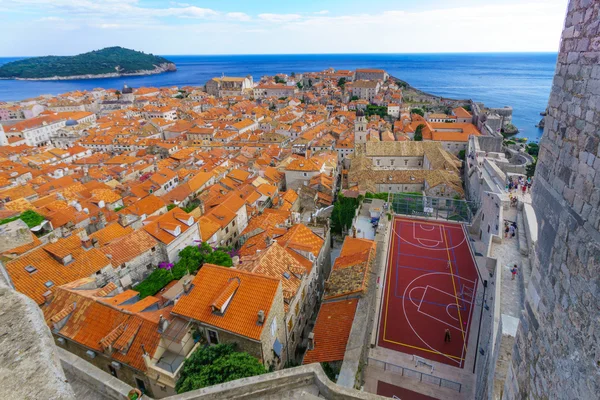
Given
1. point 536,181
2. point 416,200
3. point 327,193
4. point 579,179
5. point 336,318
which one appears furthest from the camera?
point 327,193

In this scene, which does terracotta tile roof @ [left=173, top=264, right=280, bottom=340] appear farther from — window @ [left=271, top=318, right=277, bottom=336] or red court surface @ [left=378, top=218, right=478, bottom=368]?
red court surface @ [left=378, top=218, right=478, bottom=368]

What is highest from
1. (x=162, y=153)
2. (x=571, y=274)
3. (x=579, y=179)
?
(x=579, y=179)

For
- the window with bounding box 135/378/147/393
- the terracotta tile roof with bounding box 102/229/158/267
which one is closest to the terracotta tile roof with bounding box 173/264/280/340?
the window with bounding box 135/378/147/393

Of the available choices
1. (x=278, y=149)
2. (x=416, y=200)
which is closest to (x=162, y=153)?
(x=278, y=149)

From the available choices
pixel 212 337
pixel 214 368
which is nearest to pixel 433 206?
pixel 212 337

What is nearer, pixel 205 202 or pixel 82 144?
pixel 205 202

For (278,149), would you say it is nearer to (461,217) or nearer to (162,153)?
(162,153)
